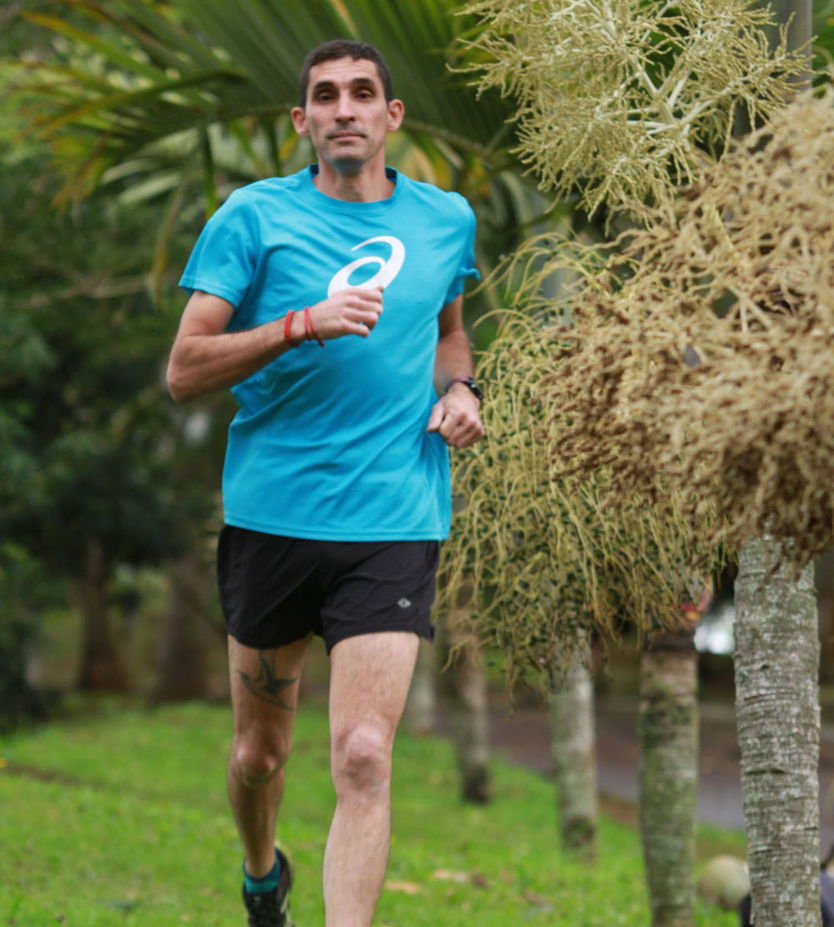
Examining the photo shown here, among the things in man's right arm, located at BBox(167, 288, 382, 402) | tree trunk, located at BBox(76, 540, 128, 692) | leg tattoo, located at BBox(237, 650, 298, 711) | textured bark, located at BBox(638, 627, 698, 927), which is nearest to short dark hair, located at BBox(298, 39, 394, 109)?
man's right arm, located at BBox(167, 288, 382, 402)

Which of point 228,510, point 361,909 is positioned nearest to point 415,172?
point 228,510

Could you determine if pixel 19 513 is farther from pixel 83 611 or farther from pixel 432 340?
pixel 432 340

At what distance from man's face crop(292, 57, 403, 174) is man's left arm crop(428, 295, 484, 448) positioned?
0.58m

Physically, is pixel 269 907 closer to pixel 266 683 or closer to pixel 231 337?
pixel 266 683

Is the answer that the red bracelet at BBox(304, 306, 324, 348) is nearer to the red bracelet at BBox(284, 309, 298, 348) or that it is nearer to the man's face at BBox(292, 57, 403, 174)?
the red bracelet at BBox(284, 309, 298, 348)

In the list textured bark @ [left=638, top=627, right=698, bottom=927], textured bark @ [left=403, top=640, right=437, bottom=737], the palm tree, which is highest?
the palm tree

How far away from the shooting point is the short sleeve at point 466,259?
10.8ft

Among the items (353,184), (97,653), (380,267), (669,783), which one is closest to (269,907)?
(669,783)

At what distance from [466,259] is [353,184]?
41 centimetres

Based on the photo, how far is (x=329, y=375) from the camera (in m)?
2.99

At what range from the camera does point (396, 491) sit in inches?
118

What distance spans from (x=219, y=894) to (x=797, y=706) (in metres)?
2.90

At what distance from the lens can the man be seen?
9.40 ft

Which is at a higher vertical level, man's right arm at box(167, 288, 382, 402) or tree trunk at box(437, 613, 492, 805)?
man's right arm at box(167, 288, 382, 402)
